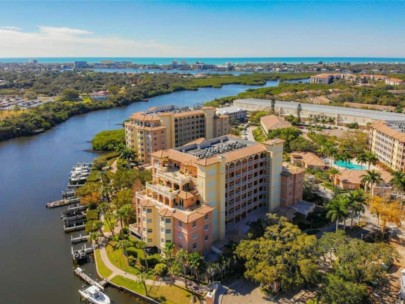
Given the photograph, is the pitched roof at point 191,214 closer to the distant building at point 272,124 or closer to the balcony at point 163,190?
the balcony at point 163,190

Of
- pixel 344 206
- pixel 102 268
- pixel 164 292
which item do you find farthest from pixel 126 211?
pixel 344 206

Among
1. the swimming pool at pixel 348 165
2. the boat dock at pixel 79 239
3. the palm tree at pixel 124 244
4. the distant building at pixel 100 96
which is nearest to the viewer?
the palm tree at pixel 124 244

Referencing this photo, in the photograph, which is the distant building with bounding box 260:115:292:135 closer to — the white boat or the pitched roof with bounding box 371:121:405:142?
the pitched roof with bounding box 371:121:405:142

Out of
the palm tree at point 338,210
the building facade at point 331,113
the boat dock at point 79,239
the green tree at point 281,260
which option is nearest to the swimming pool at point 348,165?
the palm tree at point 338,210

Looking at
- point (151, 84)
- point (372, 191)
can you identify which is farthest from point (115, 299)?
point (151, 84)

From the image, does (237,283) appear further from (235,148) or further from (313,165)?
(313,165)

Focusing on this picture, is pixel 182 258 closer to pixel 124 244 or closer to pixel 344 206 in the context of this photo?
pixel 124 244

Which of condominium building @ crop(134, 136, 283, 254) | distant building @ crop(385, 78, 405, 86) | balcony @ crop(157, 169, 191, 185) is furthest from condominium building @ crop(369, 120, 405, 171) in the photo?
distant building @ crop(385, 78, 405, 86)
